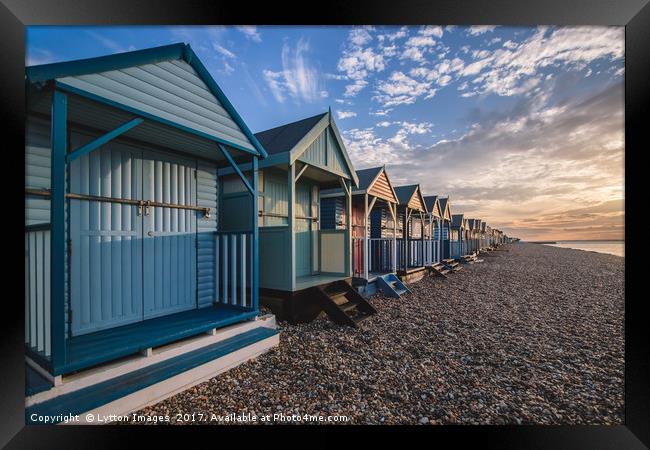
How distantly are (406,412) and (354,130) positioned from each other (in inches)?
200

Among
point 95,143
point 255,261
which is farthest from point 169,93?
point 255,261

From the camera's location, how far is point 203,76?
12.0 feet

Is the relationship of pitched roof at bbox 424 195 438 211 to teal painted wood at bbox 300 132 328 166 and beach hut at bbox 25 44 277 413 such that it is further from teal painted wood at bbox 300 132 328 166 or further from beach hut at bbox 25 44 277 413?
beach hut at bbox 25 44 277 413

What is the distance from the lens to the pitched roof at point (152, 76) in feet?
7.69

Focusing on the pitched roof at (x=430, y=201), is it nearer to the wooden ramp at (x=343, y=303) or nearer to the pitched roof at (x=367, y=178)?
the pitched roof at (x=367, y=178)

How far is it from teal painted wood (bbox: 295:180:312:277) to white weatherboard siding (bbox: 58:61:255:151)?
10.4 ft

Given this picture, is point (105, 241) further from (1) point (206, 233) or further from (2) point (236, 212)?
(2) point (236, 212)

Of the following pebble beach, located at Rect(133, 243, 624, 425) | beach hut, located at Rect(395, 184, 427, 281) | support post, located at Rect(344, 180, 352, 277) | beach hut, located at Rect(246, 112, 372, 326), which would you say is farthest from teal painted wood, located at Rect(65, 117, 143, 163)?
beach hut, located at Rect(395, 184, 427, 281)

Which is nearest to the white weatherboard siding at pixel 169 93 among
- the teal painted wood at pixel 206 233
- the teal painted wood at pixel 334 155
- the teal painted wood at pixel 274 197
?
the teal painted wood at pixel 206 233

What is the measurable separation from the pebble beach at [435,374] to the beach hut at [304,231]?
0.48 metres

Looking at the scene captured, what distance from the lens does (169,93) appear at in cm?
329

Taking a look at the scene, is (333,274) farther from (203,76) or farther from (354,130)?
(203,76)

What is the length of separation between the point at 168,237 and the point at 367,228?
4.97 m

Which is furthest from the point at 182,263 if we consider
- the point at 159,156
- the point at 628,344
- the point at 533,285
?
the point at 533,285
